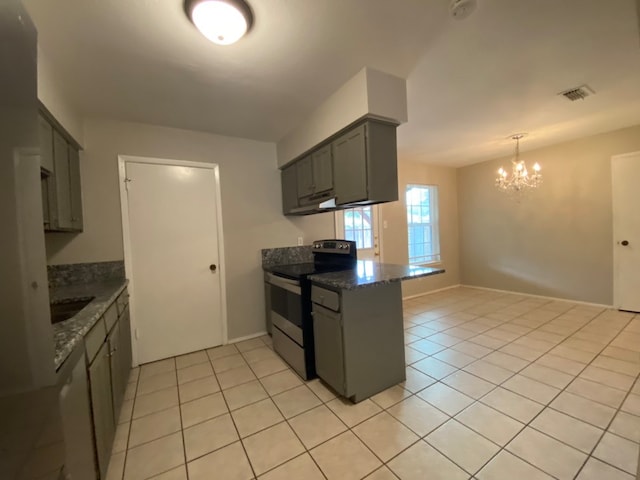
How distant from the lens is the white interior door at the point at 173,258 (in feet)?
8.71

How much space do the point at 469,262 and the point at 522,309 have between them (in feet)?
5.23

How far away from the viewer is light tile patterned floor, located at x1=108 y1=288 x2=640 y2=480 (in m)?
1.42

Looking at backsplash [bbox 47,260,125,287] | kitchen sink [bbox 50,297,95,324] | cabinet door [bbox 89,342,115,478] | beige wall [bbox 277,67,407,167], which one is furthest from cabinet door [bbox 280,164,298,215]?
cabinet door [bbox 89,342,115,478]

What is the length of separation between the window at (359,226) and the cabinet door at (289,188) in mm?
976

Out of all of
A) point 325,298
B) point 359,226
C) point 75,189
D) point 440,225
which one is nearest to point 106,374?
point 325,298

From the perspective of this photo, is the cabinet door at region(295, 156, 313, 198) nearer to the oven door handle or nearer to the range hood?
the range hood

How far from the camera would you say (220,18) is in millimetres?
1338

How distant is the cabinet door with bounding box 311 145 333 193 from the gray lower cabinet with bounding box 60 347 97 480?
204cm

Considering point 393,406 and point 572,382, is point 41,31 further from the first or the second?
point 572,382

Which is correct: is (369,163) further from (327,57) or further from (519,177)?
(519,177)

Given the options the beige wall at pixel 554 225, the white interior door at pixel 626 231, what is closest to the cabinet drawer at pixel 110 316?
the beige wall at pixel 554 225

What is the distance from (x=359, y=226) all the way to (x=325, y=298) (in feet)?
7.51

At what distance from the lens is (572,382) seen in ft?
6.82

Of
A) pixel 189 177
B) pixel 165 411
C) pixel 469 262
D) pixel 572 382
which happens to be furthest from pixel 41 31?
pixel 469 262
